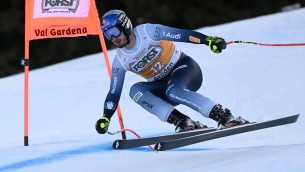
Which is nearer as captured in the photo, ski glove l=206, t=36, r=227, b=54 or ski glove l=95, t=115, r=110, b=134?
ski glove l=206, t=36, r=227, b=54

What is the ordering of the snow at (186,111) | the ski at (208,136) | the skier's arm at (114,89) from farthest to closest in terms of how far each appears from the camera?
the skier's arm at (114,89) < the snow at (186,111) < the ski at (208,136)

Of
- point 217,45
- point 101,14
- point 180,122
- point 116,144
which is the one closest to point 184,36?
point 217,45

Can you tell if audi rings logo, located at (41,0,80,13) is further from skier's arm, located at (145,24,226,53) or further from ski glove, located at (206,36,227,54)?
ski glove, located at (206,36,227,54)

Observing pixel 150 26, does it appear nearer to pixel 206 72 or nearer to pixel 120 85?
pixel 120 85

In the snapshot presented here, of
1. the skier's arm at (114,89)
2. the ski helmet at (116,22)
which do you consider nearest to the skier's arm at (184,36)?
the ski helmet at (116,22)

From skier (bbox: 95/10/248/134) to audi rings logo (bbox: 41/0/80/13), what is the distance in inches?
39.5

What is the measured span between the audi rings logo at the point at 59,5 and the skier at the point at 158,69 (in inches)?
39.5

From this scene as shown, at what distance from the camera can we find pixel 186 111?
1024cm

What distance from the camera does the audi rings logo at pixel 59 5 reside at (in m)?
8.06

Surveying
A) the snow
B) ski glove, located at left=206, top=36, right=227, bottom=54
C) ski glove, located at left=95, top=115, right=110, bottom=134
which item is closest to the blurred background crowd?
the snow

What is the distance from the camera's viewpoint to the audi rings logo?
806 centimetres

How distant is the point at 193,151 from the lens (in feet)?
24.4

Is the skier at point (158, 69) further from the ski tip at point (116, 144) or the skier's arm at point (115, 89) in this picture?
the ski tip at point (116, 144)

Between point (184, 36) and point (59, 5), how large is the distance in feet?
5.32
